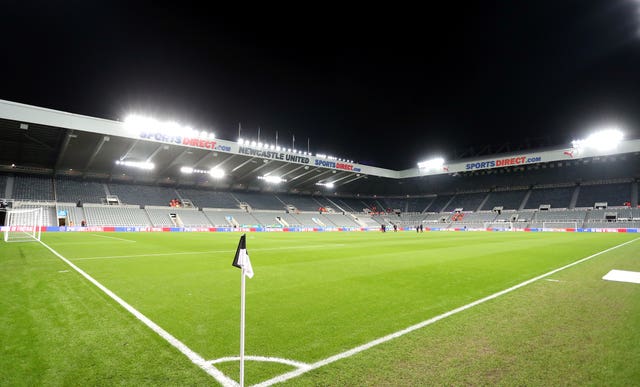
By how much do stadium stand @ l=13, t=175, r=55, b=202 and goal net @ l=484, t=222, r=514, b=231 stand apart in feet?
213

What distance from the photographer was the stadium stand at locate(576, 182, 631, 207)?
48.5m

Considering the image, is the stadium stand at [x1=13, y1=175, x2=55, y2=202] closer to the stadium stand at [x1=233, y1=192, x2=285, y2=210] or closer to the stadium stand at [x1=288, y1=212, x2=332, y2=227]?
the stadium stand at [x1=233, y1=192, x2=285, y2=210]

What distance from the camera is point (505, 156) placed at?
54.3 metres

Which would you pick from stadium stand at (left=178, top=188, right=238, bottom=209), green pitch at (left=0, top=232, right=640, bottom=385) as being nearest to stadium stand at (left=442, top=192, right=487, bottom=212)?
stadium stand at (left=178, top=188, right=238, bottom=209)

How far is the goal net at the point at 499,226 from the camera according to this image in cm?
5169

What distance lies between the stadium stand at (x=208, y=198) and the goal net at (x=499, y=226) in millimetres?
44236

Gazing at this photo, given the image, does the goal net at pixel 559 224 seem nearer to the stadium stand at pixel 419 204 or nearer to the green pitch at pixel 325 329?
the stadium stand at pixel 419 204

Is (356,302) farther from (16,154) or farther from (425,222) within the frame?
(425,222)

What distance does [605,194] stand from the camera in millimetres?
50594

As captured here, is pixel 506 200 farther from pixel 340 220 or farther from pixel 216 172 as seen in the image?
pixel 216 172

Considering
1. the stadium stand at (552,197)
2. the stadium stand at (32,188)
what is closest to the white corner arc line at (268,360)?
the stadium stand at (32,188)

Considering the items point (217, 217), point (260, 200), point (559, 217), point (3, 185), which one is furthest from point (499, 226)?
point (3, 185)

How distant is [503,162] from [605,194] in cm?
1604

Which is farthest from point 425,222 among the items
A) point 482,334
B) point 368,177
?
point 482,334
